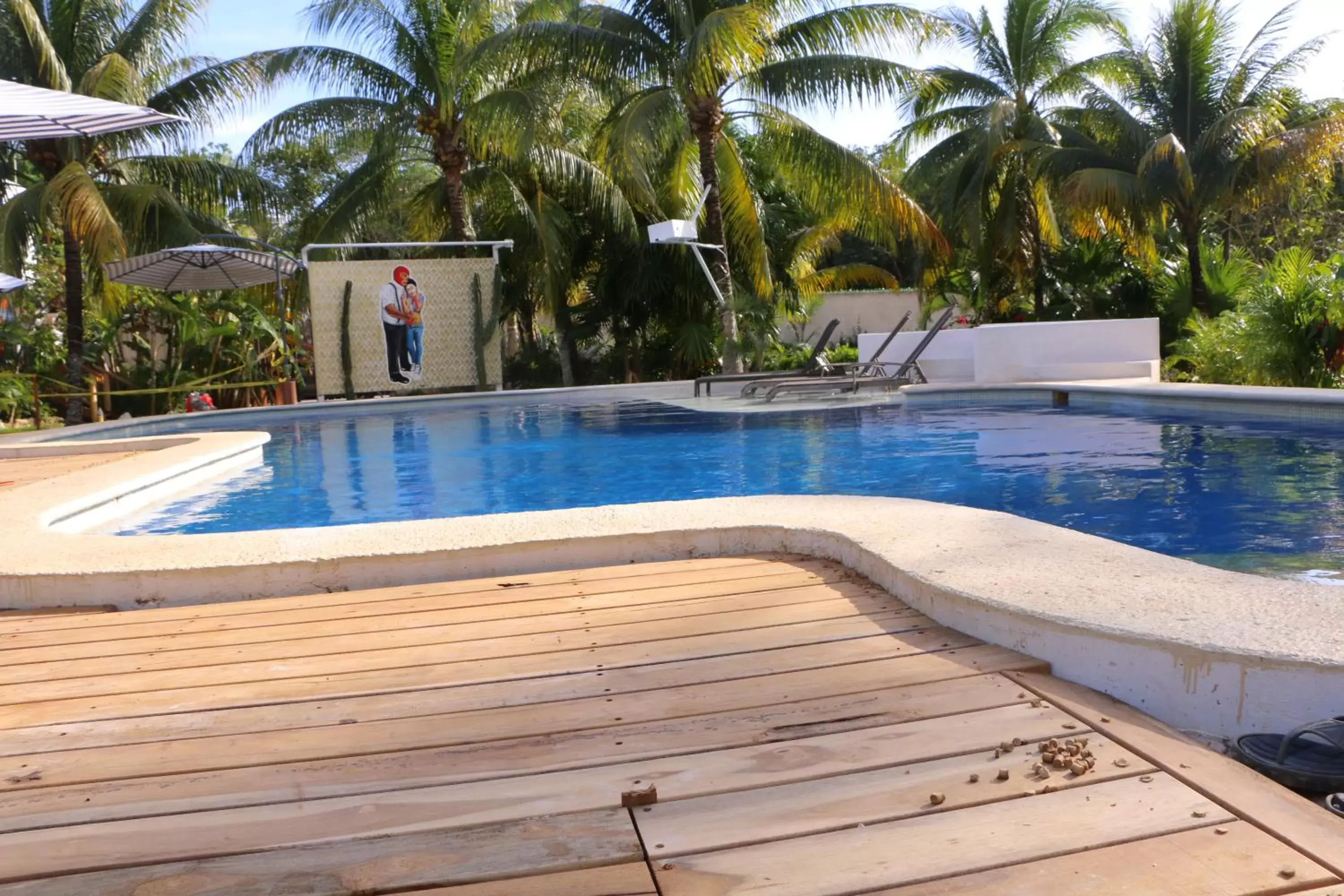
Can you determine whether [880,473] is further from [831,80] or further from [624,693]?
[831,80]

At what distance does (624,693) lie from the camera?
2508 millimetres

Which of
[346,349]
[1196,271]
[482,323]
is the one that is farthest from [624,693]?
[482,323]

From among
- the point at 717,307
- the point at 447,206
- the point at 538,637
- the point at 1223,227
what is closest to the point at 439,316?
the point at 447,206

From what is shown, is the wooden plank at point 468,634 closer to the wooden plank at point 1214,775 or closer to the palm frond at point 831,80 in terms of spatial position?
the wooden plank at point 1214,775

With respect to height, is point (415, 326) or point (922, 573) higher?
point (415, 326)

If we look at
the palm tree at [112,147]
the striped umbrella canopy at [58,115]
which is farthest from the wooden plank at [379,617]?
the palm tree at [112,147]

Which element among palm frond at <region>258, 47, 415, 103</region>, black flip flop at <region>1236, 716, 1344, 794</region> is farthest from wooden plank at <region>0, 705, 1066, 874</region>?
palm frond at <region>258, 47, 415, 103</region>

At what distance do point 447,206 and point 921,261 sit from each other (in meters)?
9.06

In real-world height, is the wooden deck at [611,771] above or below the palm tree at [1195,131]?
below

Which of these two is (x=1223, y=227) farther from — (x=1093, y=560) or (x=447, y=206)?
(x=1093, y=560)

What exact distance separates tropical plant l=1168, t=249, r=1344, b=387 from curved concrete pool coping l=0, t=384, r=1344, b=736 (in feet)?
30.7

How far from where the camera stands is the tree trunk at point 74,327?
16031 millimetres

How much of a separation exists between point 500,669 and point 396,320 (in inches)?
676

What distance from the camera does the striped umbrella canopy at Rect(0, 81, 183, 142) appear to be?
5.89 m
